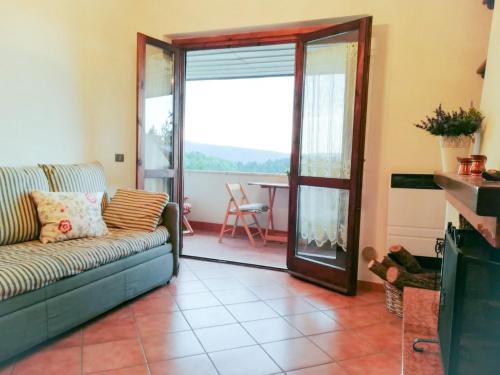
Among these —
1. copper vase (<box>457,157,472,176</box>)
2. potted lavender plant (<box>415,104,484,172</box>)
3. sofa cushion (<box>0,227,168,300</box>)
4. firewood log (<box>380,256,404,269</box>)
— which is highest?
potted lavender plant (<box>415,104,484,172</box>)

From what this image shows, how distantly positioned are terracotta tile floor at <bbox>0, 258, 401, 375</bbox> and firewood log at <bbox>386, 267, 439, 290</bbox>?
26 cm

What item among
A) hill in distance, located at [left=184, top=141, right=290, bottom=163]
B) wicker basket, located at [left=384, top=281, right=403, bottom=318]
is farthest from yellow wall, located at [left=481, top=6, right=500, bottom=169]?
hill in distance, located at [left=184, top=141, right=290, bottom=163]

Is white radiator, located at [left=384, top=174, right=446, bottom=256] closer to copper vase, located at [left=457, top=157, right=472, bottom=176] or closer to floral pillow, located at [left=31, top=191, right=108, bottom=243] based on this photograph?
copper vase, located at [left=457, top=157, right=472, bottom=176]

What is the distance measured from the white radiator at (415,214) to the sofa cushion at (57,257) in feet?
6.21

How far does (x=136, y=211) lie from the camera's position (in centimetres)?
293

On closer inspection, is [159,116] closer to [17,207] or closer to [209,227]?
[17,207]

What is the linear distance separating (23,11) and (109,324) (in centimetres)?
229

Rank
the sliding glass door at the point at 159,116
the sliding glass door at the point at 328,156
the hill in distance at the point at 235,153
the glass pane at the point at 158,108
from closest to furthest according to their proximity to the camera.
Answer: the sliding glass door at the point at 328,156 < the sliding glass door at the point at 159,116 < the glass pane at the point at 158,108 < the hill in distance at the point at 235,153

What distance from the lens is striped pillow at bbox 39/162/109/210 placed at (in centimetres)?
273

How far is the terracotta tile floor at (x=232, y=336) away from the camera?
1869 millimetres

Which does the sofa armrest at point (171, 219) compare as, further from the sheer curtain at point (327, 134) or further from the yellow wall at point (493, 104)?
the yellow wall at point (493, 104)

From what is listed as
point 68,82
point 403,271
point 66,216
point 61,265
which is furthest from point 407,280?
point 68,82

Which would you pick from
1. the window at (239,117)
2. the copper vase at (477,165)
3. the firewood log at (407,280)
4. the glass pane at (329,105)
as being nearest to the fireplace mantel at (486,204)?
the copper vase at (477,165)

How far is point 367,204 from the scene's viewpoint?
10.1ft
